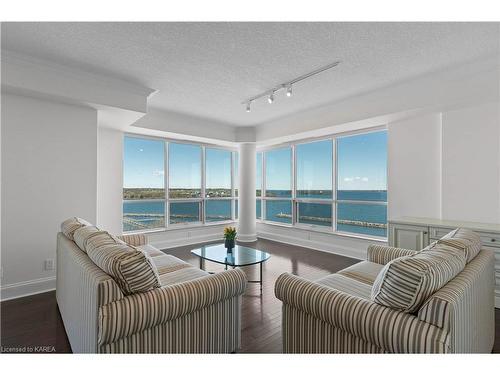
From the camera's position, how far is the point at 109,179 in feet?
14.3

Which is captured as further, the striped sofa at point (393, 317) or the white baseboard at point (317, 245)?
the white baseboard at point (317, 245)

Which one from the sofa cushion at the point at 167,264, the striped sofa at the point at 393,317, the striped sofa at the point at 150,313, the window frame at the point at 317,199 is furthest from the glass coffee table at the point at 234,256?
the window frame at the point at 317,199

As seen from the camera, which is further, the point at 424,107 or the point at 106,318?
the point at 424,107

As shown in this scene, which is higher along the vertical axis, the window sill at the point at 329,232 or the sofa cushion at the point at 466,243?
the sofa cushion at the point at 466,243

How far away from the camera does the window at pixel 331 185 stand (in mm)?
4605

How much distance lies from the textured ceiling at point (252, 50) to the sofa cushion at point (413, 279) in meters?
1.96

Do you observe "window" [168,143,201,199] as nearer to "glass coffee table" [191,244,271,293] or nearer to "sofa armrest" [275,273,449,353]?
"glass coffee table" [191,244,271,293]

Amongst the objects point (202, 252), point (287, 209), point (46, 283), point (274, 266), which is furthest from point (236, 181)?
point (46, 283)

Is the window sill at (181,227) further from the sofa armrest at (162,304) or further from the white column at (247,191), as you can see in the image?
the sofa armrest at (162,304)

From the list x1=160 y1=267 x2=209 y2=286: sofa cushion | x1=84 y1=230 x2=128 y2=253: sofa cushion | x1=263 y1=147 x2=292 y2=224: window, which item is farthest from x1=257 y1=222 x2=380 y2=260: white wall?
x1=84 y1=230 x2=128 y2=253: sofa cushion

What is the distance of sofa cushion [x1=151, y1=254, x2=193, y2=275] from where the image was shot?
7.79 ft

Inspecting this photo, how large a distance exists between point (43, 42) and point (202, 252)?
2796mm

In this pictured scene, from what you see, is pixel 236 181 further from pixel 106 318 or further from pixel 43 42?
pixel 106 318

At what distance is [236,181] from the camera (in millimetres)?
6723
